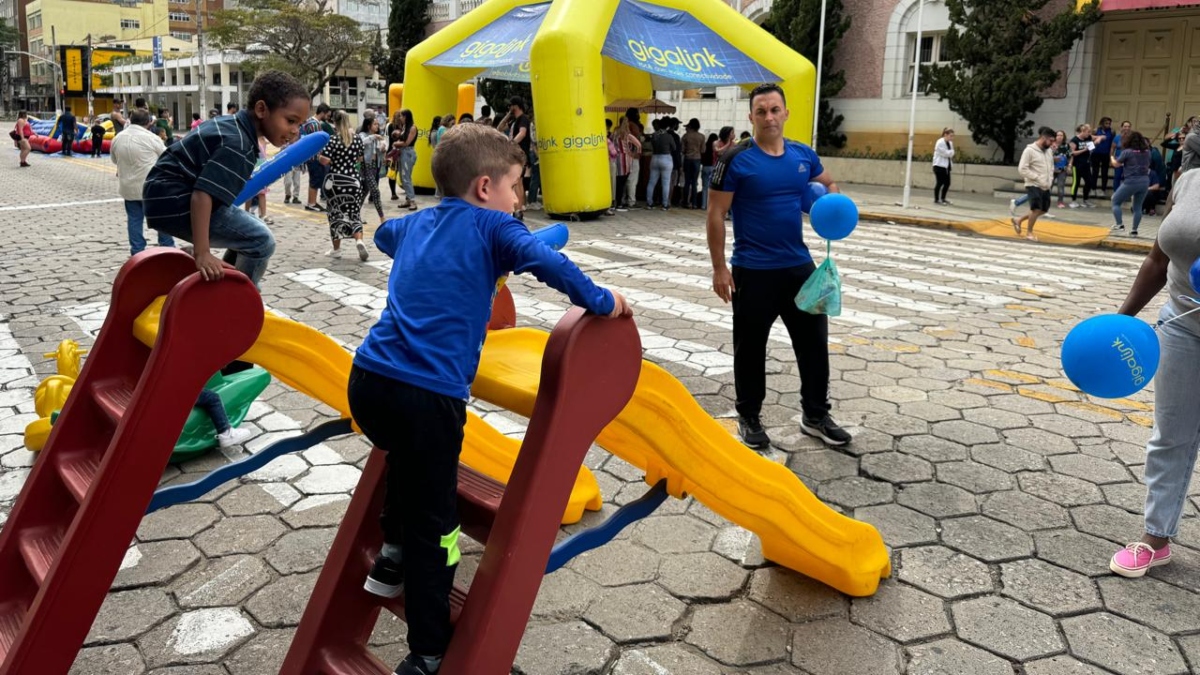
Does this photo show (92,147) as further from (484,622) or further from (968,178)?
(484,622)

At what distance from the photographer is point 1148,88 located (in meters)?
19.8

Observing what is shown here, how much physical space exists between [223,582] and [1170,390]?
11.5ft

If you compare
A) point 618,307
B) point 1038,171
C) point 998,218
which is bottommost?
point 998,218

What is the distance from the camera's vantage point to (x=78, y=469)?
285 cm

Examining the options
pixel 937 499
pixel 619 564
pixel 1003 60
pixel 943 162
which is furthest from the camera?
pixel 1003 60

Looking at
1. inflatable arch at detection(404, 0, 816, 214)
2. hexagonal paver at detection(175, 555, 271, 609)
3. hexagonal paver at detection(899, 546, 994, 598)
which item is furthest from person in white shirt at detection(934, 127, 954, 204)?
hexagonal paver at detection(175, 555, 271, 609)

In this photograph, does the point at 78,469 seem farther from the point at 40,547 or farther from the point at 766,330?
the point at 766,330

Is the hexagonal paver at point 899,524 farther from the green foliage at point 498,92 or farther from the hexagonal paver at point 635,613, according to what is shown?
the green foliage at point 498,92

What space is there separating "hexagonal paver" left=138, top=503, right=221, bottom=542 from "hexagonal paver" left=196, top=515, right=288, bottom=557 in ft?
0.23

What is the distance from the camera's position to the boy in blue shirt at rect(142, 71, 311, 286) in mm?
3957

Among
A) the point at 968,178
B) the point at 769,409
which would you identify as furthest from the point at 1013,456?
the point at 968,178

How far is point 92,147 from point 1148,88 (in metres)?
30.3

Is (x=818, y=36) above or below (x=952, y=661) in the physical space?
above

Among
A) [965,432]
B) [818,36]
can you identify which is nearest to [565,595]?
[965,432]
